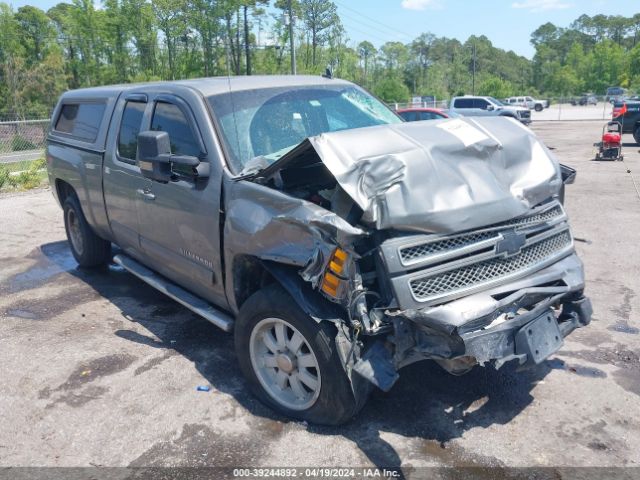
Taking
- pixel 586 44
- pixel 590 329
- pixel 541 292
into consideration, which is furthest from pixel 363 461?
pixel 586 44

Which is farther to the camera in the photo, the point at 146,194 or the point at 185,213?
the point at 146,194

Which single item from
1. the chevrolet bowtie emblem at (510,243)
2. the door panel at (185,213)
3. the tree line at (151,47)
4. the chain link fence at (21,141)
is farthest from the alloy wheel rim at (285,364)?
the tree line at (151,47)

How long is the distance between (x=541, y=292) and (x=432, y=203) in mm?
847

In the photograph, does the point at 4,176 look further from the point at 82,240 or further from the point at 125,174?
the point at 125,174

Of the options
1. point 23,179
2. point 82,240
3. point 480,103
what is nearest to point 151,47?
point 480,103

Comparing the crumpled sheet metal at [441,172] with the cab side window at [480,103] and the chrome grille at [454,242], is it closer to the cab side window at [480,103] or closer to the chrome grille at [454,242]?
the chrome grille at [454,242]

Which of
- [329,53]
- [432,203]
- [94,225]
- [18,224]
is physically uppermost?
[329,53]

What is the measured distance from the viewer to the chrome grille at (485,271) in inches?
114

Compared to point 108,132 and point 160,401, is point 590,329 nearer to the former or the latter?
point 160,401

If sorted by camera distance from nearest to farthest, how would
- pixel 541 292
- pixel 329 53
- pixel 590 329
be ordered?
pixel 541 292 < pixel 590 329 < pixel 329 53

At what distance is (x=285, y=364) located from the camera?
336 centimetres

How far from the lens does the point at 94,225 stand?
591cm

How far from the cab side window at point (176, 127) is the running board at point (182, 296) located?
1106 mm

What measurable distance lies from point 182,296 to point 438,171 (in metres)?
2.28
